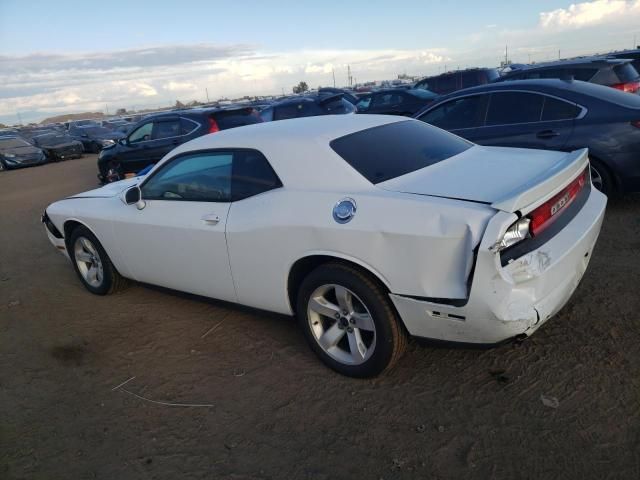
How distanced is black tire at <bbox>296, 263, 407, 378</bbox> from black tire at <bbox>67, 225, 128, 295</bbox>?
8.14 ft

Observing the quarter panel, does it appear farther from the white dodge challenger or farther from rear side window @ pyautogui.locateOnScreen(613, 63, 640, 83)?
rear side window @ pyautogui.locateOnScreen(613, 63, 640, 83)

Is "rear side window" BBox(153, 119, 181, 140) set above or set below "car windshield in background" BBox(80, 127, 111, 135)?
above

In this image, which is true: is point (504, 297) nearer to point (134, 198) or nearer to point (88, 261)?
point (134, 198)

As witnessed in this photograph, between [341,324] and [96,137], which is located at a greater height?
[341,324]

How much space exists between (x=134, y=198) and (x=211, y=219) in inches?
39.5

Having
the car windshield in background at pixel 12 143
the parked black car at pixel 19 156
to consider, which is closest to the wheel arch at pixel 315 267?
the parked black car at pixel 19 156

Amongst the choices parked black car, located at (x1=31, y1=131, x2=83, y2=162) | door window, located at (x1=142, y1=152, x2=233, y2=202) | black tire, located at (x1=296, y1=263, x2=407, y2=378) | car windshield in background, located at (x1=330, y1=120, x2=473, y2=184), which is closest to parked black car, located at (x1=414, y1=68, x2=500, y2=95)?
car windshield in background, located at (x1=330, y1=120, x2=473, y2=184)

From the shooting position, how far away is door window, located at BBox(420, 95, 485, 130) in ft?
21.7

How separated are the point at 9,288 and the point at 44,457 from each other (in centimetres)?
360

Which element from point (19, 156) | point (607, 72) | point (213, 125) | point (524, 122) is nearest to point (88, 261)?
point (524, 122)

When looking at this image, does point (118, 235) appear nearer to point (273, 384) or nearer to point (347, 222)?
point (273, 384)

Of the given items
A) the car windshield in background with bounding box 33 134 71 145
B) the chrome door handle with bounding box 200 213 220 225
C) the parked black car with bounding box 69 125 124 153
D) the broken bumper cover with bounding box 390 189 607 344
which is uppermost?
the chrome door handle with bounding box 200 213 220 225

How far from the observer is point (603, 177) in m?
5.61

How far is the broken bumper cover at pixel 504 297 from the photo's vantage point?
253cm
